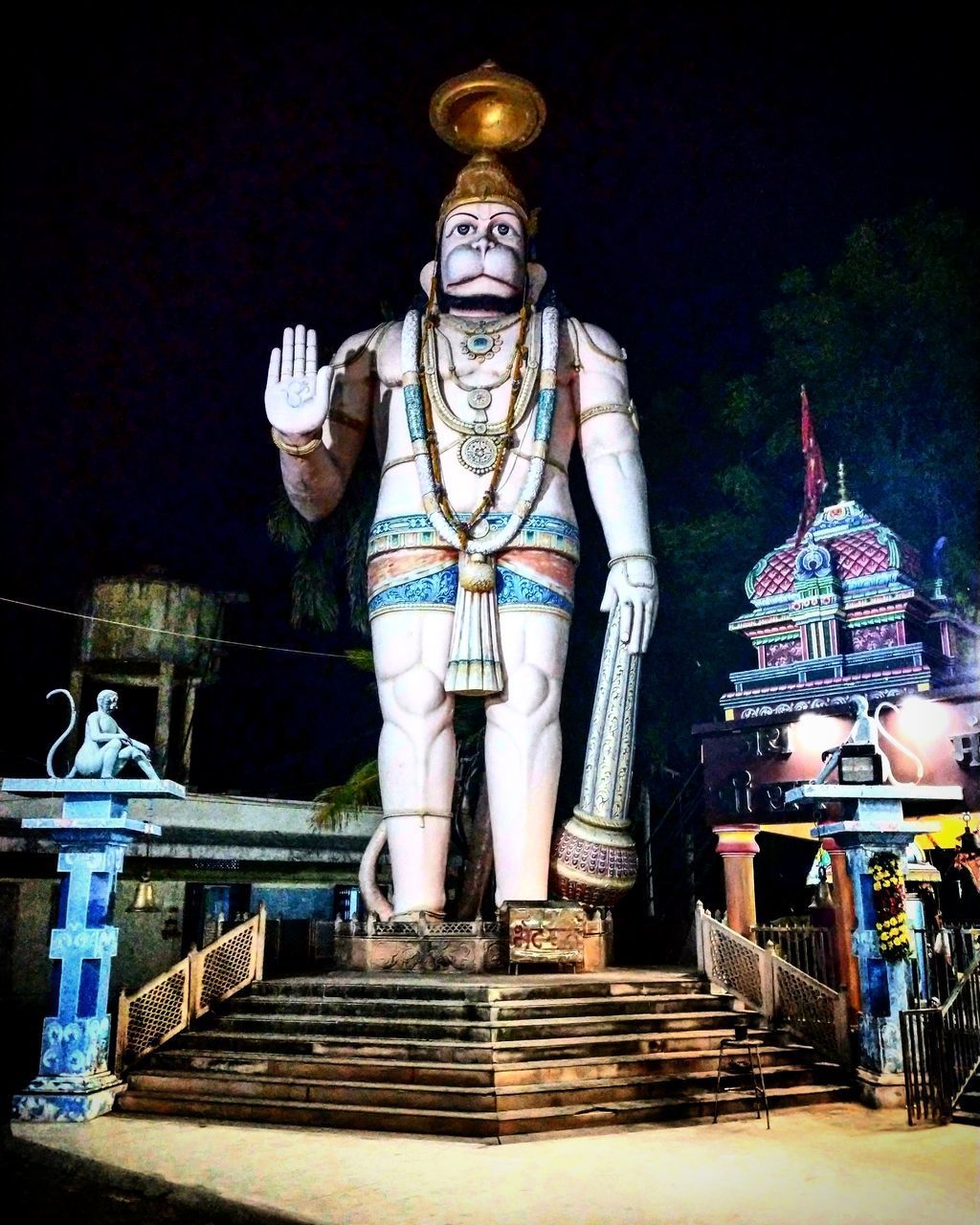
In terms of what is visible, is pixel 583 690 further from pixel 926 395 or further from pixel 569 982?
pixel 926 395

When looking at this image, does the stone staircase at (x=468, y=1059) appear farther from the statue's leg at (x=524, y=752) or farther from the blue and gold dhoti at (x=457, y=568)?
the blue and gold dhoti at (x=457, y=568)

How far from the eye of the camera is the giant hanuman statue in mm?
9758

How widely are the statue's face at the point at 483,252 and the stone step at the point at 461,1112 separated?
7218 millimetres

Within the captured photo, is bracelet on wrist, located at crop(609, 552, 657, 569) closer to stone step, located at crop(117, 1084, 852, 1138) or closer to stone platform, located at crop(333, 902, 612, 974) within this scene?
stone platform, located at crop(333, 902, 612, 974)

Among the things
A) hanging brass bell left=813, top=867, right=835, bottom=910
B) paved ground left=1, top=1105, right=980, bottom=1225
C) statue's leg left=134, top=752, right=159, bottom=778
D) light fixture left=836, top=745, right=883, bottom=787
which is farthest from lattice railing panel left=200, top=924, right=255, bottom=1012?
hanging brass bell left=813, top=867, right=835, bottom=910

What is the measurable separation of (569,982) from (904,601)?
18.4 feet

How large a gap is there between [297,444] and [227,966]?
14.5 ft

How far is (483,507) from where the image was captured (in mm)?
10008

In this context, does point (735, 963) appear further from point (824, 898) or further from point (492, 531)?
point (492, 531)

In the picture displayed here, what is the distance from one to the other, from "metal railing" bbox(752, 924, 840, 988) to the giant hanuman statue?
1.63m

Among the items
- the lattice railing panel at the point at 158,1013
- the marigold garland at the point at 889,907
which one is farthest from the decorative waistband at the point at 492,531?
the lattice railing panel at the point at 158,1013

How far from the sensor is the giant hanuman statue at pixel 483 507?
32.0 feet

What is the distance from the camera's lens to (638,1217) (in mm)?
4785

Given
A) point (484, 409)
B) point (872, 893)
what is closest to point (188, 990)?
point (872, 893)
